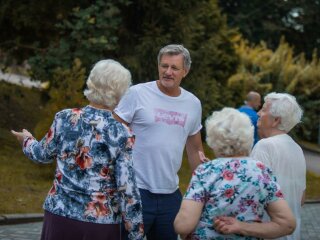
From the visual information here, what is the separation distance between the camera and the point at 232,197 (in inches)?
146

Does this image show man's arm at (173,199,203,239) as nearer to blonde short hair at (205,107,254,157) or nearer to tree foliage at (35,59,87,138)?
blonde short hair at (205,107,254,157)

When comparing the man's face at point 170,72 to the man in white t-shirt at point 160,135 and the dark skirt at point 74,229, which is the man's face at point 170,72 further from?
the dark skirt at point 74,229

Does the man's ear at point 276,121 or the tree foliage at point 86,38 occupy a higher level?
→ the man's ear at point 276,121

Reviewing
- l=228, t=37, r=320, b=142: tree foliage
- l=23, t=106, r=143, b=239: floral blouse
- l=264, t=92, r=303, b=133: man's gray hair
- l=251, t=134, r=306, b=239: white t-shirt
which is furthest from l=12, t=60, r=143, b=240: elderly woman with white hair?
l=228, t=37, r=320, b=142: tree foliage

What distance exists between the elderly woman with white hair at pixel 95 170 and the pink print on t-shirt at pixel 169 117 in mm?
724

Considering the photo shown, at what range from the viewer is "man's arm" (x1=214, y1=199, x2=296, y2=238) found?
12.1 feet

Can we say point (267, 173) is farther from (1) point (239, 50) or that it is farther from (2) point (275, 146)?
(1) point (239, 50)

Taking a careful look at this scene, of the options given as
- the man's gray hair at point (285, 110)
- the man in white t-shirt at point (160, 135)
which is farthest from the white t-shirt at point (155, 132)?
the man's gray hair at point (285, 110)

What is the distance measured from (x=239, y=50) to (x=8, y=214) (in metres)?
18.9

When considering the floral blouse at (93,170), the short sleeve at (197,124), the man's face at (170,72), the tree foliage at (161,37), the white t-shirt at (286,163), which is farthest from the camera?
the tree foliage at (161,37)

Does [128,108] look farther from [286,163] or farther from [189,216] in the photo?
[189,216]

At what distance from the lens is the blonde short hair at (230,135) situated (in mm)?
3758

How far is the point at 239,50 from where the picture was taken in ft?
90.4

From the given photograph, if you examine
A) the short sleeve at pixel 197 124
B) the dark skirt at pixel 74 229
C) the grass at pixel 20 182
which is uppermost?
the short sleeve at pixel 197 124
